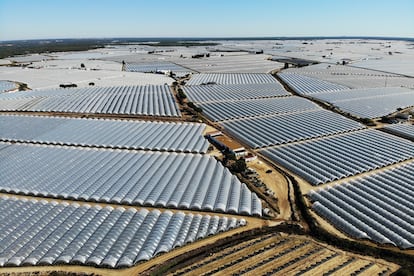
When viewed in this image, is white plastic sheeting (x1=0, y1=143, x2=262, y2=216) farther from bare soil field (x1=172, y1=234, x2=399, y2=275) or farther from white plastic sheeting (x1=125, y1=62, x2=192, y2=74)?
white plastic sheeting (x1=125, y1=62, x2=192, y2=74)

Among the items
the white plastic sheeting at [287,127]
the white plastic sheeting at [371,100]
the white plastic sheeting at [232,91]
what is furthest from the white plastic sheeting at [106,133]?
the white plastic sheeting at [371,100]

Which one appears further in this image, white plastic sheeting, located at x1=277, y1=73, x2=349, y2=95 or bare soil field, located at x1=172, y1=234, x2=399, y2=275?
white plastic sheeting, located at x1=277, y1=73, x2=349, y2=95

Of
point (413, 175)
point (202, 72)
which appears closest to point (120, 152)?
point (413, 175)

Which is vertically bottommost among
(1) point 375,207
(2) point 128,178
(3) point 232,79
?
(1) point 375,207

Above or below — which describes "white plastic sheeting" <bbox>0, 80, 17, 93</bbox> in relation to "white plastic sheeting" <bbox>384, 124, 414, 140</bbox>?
above

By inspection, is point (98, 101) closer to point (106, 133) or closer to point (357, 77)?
point (106, 133)

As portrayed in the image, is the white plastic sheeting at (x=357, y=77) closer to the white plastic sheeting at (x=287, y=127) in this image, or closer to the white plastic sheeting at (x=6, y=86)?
the white plastic sheeting at (x=287, y=127)

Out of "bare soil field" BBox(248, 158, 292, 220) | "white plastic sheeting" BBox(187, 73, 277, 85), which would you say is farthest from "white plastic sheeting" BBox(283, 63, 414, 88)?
"bare soil field" BBox(248, 158, 292, 220)

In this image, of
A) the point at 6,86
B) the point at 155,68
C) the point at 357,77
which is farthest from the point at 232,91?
the point at 6,86
